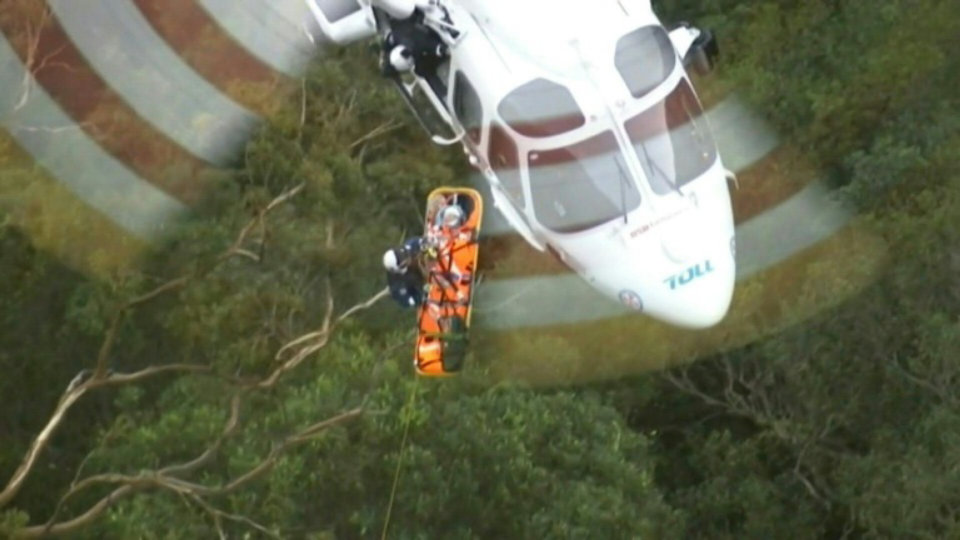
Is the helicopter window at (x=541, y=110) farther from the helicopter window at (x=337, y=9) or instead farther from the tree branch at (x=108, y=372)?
the tree branch at (x=108, y=372)

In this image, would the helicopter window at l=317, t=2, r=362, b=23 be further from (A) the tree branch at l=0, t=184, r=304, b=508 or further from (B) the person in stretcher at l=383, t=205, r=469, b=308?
(A) the tree branch at l=0, t=184, r=304, b=508

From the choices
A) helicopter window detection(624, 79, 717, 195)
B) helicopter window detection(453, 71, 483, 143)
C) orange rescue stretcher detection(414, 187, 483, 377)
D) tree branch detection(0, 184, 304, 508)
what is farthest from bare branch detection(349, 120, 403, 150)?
helicopter window detection(624, 79, 717, 195)

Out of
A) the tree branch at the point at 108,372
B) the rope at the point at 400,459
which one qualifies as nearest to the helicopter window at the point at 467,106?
the rope at the point at 400,459

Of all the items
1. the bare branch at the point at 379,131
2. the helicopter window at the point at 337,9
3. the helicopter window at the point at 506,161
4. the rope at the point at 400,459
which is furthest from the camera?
the bare branch at the point at 379,131

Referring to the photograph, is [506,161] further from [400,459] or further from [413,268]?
[400,459]

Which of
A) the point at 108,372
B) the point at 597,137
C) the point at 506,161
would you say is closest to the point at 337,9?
the point at 506,161

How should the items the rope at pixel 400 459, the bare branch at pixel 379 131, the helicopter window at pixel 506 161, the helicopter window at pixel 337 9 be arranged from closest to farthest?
the helicopter window at pixel 506 161
the helicopter window at pixel 337 9
the rope at pixel 400 459
the bare branch at pixel 379 131
